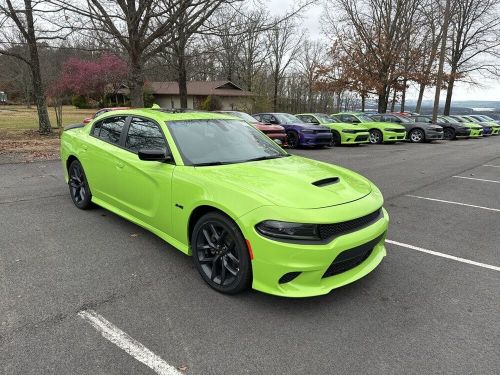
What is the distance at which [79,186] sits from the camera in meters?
5.50

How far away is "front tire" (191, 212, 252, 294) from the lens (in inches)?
117

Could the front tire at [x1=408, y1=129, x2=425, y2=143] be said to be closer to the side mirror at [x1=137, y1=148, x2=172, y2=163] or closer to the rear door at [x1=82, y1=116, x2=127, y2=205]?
the rear door at [x1=82, y1=116, x2=127, y2=205]

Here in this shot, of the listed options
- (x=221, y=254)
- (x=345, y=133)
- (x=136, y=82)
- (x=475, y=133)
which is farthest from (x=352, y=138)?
(x=221, y=254)

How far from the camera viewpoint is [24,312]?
2.86 m

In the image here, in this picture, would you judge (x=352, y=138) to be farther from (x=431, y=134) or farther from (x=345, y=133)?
(x=431, y=134)

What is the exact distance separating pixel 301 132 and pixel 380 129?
5.53 meters

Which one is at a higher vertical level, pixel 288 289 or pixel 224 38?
pixel 224 38

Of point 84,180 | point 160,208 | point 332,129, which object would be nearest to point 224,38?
point 332,129

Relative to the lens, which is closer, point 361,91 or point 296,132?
point 296,132

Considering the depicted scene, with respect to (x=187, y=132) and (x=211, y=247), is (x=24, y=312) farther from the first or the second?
(x=187, y=132)

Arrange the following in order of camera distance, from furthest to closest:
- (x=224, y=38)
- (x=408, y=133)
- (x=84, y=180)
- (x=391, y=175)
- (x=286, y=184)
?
(x=408, y=133) < (x=224, y=38) < (x=391, y=175) < (x=84, y=180) < (x=286, y=184)

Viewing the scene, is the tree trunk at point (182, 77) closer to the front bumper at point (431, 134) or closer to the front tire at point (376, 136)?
the front tire at point (376, 136)

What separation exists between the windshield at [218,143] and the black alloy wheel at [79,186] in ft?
6.86

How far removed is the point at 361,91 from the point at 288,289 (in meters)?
27.4
